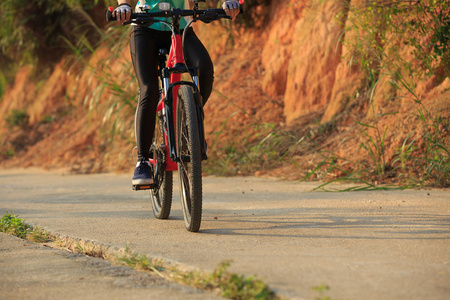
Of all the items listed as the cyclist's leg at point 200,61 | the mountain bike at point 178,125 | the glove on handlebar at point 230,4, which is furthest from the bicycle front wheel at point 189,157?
the glove on handlebar at point 230,4

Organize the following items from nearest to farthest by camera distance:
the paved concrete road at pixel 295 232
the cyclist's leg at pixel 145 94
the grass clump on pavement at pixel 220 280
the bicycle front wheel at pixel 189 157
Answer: the grass clump on pavement at pixel 220 280 → the paved concrete road at pixel 295 232 → the bicycle front wheel at pixel 189 157 → the cyclist's leg at pixel 145 94

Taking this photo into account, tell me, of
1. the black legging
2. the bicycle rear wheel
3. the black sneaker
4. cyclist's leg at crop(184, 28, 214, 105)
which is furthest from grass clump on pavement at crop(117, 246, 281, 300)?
cyclist's leg at crop(184, 28, 214, 105)

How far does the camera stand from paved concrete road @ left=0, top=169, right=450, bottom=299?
8.33ft

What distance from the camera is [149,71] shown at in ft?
13.9

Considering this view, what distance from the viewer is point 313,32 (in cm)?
869

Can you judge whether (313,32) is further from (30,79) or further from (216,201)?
(30,79)

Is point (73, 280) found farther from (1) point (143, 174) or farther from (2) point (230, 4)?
(2) point (230, 4)

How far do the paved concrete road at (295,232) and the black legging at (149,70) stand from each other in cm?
65

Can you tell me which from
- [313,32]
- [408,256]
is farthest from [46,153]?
[408,256]

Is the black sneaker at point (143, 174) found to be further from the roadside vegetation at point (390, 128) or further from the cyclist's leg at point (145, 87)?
the roadside vegetation at point (390, 128)

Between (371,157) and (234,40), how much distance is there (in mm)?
4900

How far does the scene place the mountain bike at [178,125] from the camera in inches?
143

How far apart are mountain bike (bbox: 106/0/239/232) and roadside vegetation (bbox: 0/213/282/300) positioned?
23.9 inches

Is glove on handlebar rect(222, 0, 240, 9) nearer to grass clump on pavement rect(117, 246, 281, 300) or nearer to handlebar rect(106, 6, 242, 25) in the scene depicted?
handlebar rect(106, 6, 242, 25)
